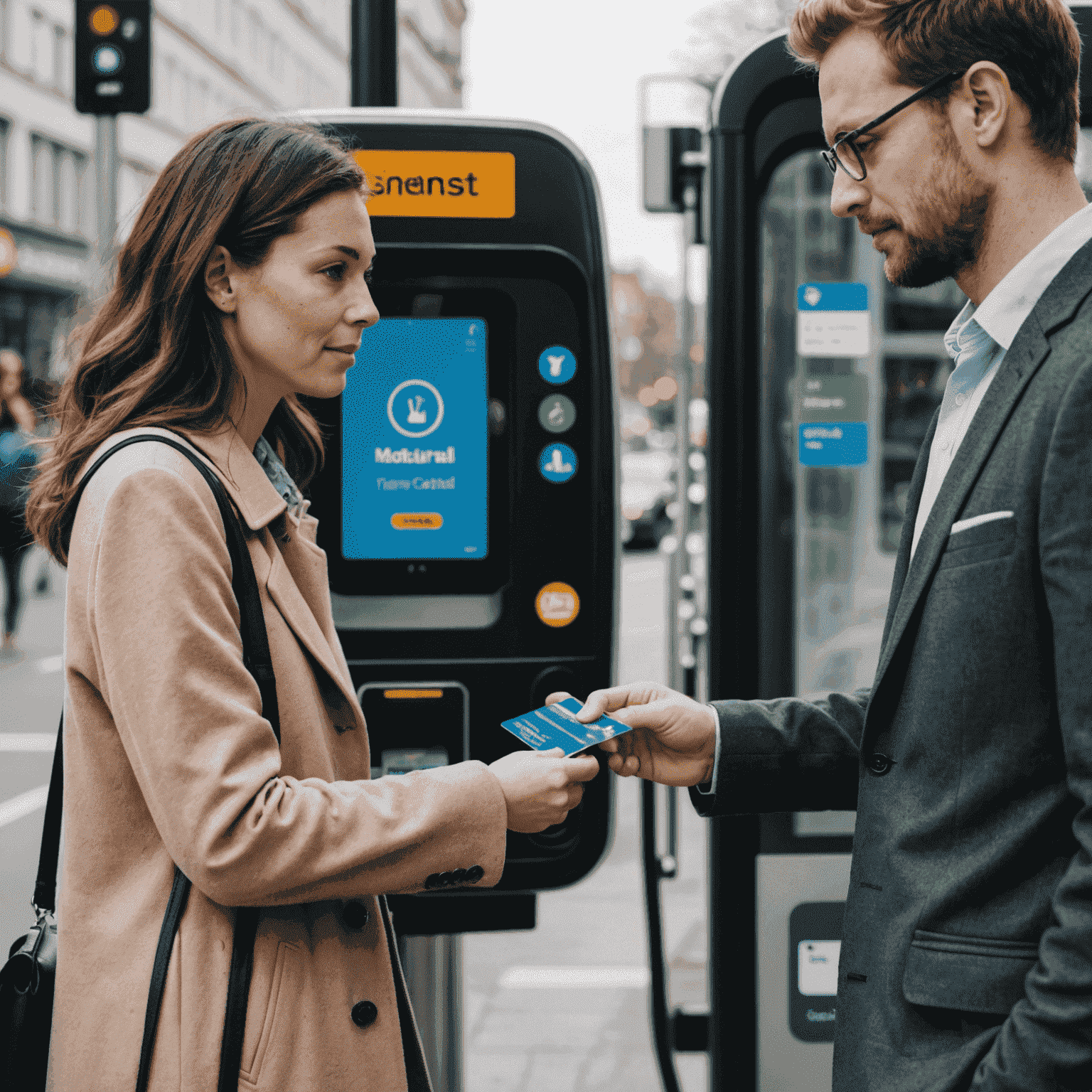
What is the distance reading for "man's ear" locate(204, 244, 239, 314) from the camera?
1.40m

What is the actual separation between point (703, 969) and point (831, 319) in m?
2.29

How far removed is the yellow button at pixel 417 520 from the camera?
7.52ft

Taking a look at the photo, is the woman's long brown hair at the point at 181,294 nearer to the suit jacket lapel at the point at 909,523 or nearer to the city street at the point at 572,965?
the suit jacket lapel at the point at 909,523

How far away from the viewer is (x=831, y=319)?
250cm

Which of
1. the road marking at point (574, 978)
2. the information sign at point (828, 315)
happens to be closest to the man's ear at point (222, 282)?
the information sign at point (828, 315)

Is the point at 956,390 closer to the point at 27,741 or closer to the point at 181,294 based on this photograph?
the point at 181,294

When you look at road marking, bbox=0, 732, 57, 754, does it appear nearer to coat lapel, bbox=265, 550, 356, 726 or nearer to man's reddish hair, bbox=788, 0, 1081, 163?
coat lapel, bbox=265, 550, 356, 726

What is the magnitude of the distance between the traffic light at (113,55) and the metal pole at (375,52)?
1313 mm

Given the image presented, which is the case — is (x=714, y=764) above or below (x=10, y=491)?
below

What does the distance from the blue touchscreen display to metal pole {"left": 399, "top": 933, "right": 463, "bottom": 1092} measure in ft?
2.58

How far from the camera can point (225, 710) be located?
1.22m

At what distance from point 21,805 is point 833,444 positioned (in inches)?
173

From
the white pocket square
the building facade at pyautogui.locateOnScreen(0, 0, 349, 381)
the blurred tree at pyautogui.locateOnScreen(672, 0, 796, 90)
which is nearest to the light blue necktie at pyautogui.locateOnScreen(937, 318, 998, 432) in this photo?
the white pocket square

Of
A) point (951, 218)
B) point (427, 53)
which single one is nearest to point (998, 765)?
point (951, 218)
